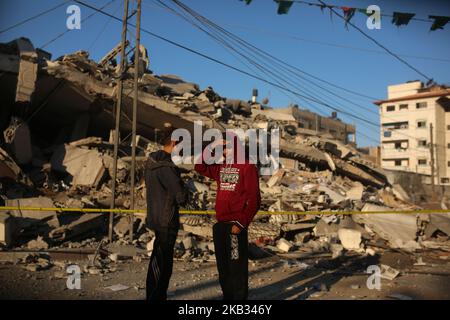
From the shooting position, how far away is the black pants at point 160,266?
12.8 feet

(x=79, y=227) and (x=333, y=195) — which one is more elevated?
(x=333, y=195)

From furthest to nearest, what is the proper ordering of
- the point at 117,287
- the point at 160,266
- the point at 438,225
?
1. the point at 438,225
2. the point at 117,287
3. the point at 160,266

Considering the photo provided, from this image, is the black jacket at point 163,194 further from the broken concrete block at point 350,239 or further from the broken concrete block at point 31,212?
the broken concrete block at point 350,239

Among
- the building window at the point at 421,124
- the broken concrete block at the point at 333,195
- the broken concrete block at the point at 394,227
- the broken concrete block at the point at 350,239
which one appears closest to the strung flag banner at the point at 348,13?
the broken concrete block at the point at 350,239

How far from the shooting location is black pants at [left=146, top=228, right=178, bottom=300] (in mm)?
3896

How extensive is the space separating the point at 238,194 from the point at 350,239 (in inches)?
229

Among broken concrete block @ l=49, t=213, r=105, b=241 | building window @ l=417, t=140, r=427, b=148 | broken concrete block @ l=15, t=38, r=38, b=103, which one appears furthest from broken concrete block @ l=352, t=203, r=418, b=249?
building window @ l=417, t=140, r=427, b=148

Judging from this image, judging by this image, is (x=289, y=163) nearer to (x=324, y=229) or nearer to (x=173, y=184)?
(x=324, y=229)

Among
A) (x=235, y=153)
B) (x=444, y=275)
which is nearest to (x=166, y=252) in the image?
(x=235, y=153)

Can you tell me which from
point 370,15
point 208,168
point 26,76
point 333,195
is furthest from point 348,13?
point 26,76

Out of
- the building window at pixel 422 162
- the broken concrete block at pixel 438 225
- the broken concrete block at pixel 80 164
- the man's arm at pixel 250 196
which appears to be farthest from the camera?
the building window at pixel 422 162

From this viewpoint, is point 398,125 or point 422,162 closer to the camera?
point 422,162

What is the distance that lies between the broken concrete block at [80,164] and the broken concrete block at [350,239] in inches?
270

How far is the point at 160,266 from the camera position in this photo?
3914 mm
